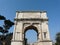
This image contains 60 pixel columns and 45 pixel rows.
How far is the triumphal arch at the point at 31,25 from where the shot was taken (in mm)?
20594

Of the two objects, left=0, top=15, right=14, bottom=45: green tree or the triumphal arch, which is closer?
the triumphal arch

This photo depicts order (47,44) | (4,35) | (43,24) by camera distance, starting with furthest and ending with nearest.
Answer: (4,35) < (43,24) < (47,44)

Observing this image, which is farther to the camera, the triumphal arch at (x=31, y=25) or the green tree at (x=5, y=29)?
the green tree at (x=5, y=29)

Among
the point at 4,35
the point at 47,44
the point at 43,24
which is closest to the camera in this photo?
the point at 47,44

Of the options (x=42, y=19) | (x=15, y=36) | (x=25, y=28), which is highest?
(x=42, y=19)

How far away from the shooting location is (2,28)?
2823cm

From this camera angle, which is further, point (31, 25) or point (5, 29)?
point (5, 29)

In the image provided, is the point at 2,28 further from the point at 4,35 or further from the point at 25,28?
the point at 25,28

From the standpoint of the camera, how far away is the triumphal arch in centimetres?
2059

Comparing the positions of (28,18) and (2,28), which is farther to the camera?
(2,28)

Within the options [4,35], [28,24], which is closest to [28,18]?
[28,24]

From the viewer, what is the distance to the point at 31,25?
22.2 meters

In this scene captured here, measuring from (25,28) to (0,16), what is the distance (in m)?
8.58

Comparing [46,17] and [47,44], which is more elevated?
[46,17]
